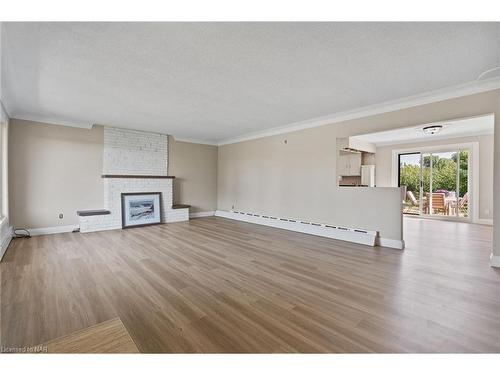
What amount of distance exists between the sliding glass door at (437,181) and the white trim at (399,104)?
4.49m

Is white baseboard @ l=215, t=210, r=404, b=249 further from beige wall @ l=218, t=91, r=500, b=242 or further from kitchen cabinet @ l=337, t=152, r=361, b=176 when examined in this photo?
kitchen cabinet @ l=337, t=152, r=361, b=176

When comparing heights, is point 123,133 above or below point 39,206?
above

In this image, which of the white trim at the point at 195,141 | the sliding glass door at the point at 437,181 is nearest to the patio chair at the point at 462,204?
the sliding glass door at the point at 437,181

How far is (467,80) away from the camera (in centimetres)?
306

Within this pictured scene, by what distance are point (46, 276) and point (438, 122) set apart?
223 inches

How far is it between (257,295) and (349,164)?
3.85 metres

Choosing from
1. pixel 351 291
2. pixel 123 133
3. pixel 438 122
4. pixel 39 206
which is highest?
pixel 123 133

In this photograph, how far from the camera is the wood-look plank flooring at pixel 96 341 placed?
150 cm

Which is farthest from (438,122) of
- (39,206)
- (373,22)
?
(39,206)

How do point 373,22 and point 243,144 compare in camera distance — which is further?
point 243,144

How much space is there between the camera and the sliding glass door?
6.76 m

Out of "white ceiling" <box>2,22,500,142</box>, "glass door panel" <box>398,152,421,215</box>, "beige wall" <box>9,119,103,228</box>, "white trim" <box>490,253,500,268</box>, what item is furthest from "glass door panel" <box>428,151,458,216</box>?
"beige wall" <box>9,119,103,228</box>

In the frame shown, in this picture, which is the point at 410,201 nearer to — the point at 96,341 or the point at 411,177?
the point at 411,177
